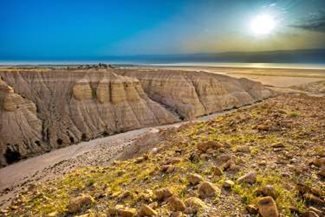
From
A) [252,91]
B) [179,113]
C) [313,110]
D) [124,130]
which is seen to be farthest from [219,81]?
[313,110]

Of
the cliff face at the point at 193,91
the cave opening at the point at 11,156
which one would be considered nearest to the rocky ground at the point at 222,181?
the cave opening at the point at 11,156

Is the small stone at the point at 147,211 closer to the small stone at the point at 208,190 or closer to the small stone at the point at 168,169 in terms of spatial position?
the small stone at the point at 208,190

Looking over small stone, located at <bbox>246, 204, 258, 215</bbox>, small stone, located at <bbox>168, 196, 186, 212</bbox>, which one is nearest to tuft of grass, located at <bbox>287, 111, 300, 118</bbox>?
small stone, located at <bbox>246, 204, 258, 215</bbox>

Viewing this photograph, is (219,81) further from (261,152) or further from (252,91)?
(261,152)

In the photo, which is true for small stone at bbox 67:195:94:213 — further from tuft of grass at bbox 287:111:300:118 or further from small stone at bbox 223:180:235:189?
tuft of grass at bbox 287:111:300:118

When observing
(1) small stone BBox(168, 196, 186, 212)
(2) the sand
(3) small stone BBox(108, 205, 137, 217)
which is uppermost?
(1) small stone BBox(168, 196, 186, 212)

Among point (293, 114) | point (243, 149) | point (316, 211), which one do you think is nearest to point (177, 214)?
point (316, 211)
